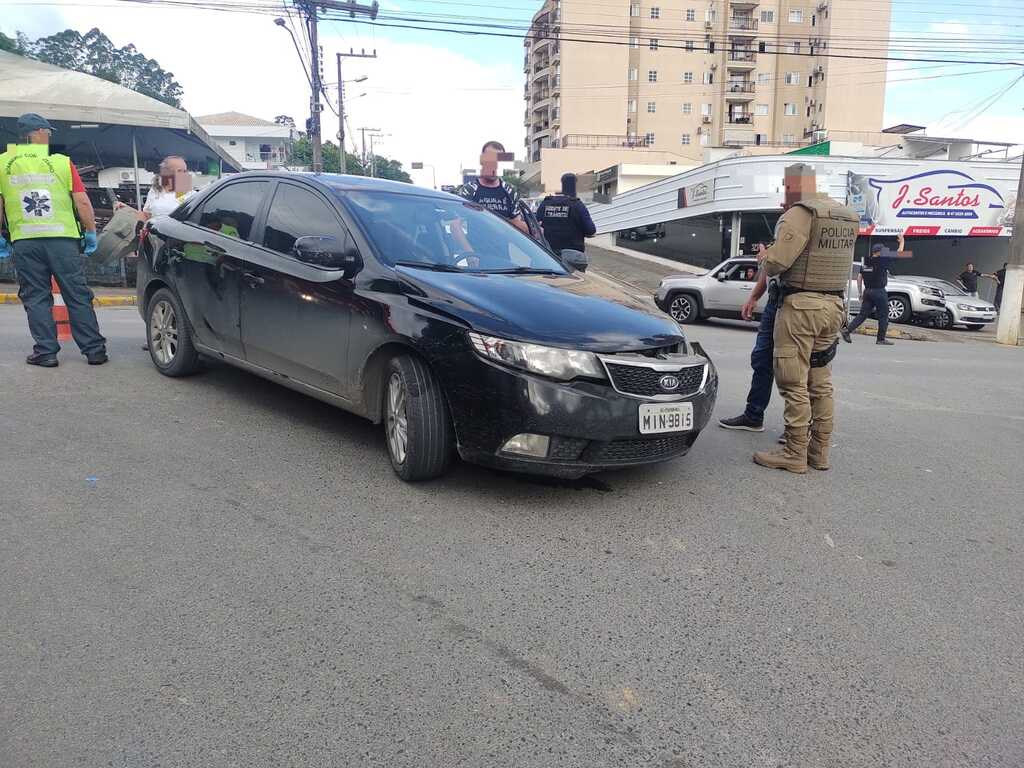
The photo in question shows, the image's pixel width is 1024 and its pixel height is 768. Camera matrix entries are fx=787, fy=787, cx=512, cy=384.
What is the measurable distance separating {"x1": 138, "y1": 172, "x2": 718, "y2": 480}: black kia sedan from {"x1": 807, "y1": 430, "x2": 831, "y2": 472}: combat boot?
3.14 ft

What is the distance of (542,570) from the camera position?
3232 millimetres

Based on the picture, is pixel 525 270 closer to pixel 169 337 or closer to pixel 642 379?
pixel 642 379

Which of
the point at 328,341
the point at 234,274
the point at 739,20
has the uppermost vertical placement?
the point at 739,20

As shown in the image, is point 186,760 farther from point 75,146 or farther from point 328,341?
point 75,146

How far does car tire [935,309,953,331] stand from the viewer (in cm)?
1738

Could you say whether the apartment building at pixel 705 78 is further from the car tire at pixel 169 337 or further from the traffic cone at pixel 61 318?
the car tire at pixel 169 337

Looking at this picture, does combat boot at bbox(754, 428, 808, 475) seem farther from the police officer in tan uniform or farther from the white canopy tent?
the white canopy tent

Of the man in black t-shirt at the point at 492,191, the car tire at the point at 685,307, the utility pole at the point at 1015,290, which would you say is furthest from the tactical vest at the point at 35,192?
the utility pole at the point at 1015,290

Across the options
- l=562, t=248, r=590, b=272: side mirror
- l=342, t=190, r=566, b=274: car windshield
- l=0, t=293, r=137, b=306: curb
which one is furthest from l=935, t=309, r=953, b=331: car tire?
l=0, t=293, r=137, b=306: curb

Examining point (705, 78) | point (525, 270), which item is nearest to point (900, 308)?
point (525, 270)

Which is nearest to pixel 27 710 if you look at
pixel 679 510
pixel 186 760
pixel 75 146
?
pixel 186 760

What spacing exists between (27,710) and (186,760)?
550mm

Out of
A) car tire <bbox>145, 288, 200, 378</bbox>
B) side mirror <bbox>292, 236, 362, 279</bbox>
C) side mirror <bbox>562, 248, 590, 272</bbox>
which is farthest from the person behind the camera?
car tire <bbox>145, 288, 200, 378</bbox>

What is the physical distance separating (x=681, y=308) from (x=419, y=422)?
41.7ft
